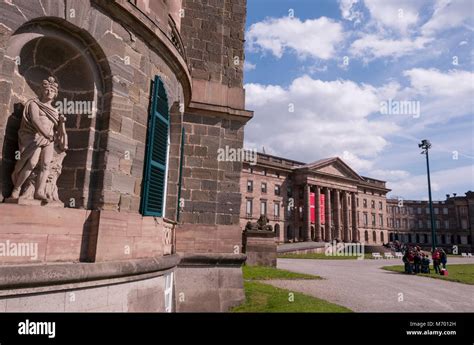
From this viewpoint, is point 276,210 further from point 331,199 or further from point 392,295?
point 392,295

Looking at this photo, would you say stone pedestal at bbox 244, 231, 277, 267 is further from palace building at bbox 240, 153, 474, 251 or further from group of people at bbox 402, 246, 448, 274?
palace building at bbox 240, 153, 474, 251

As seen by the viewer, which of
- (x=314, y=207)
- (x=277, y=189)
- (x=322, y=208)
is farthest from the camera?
(x=322, y=208)

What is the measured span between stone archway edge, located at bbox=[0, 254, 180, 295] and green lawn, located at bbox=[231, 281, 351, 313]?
12.7 feet

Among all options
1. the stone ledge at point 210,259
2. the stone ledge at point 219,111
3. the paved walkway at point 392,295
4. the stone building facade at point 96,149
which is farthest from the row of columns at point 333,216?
the stone building facade at point 96,149

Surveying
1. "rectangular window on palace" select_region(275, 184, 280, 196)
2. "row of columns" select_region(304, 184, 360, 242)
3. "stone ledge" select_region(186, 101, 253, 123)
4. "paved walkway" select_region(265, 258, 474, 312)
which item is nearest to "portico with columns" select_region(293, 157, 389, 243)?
"row of columns" select_region(304, 184, 360, 242)

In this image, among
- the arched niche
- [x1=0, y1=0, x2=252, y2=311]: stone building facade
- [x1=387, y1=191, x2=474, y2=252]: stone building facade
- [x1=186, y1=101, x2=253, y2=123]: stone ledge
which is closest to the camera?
[x1=0, y1=0, x2=252, y2=311]: stone building facade

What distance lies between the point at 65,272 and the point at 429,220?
3933 inches

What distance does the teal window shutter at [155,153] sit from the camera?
566 centimetres

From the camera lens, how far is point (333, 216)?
70.1 m

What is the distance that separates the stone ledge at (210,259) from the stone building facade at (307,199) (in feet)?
155

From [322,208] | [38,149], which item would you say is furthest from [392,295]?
[322,208]

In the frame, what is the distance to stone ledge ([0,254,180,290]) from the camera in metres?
3.59

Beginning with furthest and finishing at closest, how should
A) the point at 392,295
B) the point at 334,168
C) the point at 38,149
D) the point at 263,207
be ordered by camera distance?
1. the point at 334,168
2. the point at 263,207
3. the point at 392,295
4. the point at 38,149
